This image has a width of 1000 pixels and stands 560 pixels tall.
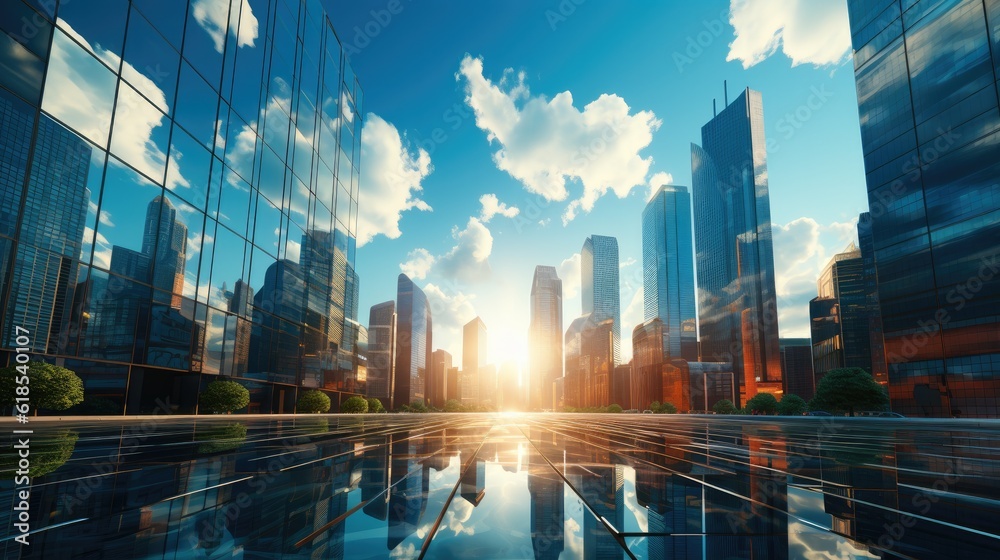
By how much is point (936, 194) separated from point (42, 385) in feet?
279

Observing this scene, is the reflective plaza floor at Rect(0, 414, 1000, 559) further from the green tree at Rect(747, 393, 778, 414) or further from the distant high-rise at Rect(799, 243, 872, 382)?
the distant high-rise at Rect(799, 243, 872, 382)

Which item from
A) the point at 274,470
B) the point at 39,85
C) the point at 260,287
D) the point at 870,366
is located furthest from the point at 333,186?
the point at 870,366

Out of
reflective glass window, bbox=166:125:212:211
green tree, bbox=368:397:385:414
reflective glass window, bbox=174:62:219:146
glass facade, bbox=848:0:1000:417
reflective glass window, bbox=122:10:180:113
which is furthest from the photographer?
glass facade, bbox=848:0:1000:417

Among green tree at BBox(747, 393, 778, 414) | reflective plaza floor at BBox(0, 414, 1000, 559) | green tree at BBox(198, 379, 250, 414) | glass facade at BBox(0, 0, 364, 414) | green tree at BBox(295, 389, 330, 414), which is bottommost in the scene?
green tree at BBox(747, 393, 778, 414)

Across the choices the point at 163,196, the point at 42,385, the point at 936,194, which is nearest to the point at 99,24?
the point at 163,196

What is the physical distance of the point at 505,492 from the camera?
16.3ft

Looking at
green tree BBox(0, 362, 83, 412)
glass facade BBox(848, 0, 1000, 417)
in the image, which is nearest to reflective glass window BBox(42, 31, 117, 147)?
green tree BBox(0, 362, 83, 412)

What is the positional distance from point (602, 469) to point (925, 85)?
8353 centimetres

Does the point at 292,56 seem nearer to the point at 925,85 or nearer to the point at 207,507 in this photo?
the point at 207,507

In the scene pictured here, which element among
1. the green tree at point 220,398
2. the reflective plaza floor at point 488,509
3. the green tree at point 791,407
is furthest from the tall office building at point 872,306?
the reflective plaza floor at point 488,509

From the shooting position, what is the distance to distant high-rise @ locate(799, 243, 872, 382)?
574 ft

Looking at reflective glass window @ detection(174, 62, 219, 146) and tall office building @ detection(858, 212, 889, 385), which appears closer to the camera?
reflective glass window @ detection(174, 62, 219, 146)

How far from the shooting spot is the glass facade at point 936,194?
56.3 metres

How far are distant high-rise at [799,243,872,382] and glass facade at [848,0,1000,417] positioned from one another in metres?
123
